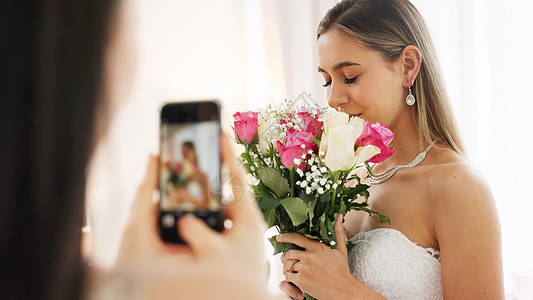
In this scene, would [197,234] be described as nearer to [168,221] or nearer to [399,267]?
[168,221]

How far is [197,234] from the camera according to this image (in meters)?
0.28

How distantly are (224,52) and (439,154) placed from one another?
59 centimetres

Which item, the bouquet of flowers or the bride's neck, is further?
the bride's neck

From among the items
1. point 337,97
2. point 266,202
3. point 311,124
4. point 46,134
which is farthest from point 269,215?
point 46,134

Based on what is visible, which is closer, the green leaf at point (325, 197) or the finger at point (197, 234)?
the finger at point (197, 234)

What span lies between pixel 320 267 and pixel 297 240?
5 cm

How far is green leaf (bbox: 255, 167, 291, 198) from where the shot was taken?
1.90 ft

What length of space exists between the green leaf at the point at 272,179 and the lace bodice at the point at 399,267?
0.78ft

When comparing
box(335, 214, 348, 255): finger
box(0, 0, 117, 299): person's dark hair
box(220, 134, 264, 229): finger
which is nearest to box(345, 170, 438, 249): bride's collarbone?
box(335, 214, 348, 255): finger

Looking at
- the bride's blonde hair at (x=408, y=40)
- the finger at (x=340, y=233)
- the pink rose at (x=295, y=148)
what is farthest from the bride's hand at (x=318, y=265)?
the bride's blonde hair at (x=408, y=40)

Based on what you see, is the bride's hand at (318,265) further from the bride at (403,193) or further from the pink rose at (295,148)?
the pink rose at (295,148)

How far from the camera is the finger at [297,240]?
61cm

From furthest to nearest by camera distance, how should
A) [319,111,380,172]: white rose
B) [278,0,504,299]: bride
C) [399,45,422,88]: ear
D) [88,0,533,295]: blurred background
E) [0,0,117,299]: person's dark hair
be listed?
1. [88,0,533,295]: blurred background
2. [399,45,422,88]: ear
3. [278,0,504,299]: bride
4. [319,111,380,172]: white rose
5. [0,0,117,299]: person's dark hair

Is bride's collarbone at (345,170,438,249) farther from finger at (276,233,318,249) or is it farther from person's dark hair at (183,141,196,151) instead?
person's dark hair at (183,141,196,151)
